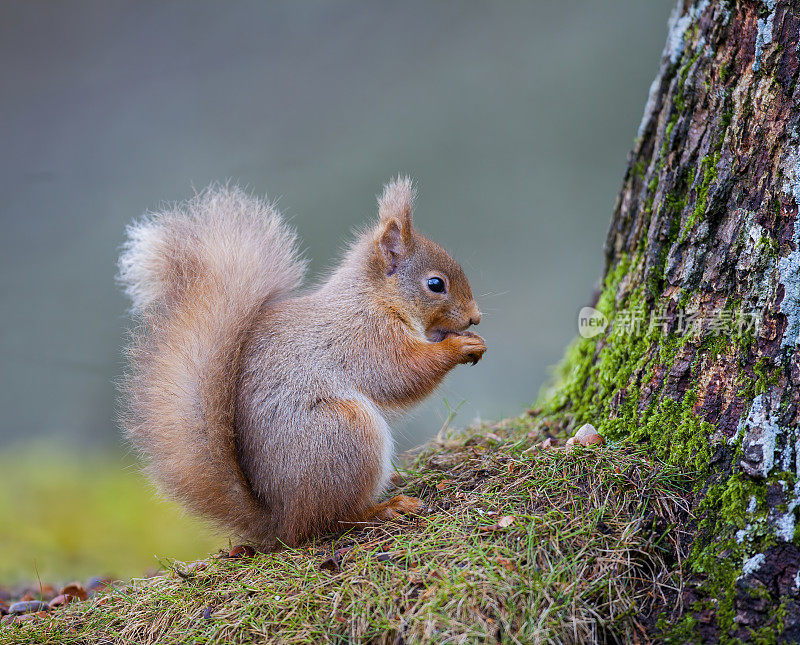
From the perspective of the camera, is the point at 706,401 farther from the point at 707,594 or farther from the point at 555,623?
the point at 555,623

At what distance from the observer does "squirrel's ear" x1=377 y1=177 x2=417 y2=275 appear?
2074 mm

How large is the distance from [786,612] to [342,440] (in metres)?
0.97

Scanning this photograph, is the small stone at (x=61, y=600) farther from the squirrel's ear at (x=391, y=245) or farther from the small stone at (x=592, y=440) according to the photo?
the small stone at (x=592, y=440)

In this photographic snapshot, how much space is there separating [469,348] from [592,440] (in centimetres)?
42

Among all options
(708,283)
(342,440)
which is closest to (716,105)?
(708,283)

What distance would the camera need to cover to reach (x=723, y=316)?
1546 mm

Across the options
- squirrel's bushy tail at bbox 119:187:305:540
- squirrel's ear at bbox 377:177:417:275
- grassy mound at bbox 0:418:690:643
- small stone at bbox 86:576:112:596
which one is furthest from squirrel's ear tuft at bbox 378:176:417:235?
small stone at bbox 86:576:112:596

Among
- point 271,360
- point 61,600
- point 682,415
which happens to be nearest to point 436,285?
point 271,360

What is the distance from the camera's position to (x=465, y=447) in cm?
208

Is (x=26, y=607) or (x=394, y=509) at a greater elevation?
(x=26, y=607)

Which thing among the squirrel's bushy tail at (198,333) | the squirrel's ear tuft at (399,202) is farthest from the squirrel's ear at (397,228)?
the squirrel's bushy tail at (198,333)

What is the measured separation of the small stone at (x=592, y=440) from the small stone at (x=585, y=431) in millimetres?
14

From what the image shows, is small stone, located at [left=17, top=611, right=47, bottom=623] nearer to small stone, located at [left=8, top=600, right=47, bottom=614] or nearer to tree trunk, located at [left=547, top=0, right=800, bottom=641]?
small stone, located at [left=8, top=600, right=47, bottom=614]

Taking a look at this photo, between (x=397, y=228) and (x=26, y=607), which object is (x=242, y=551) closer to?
(x=26, y=607)
